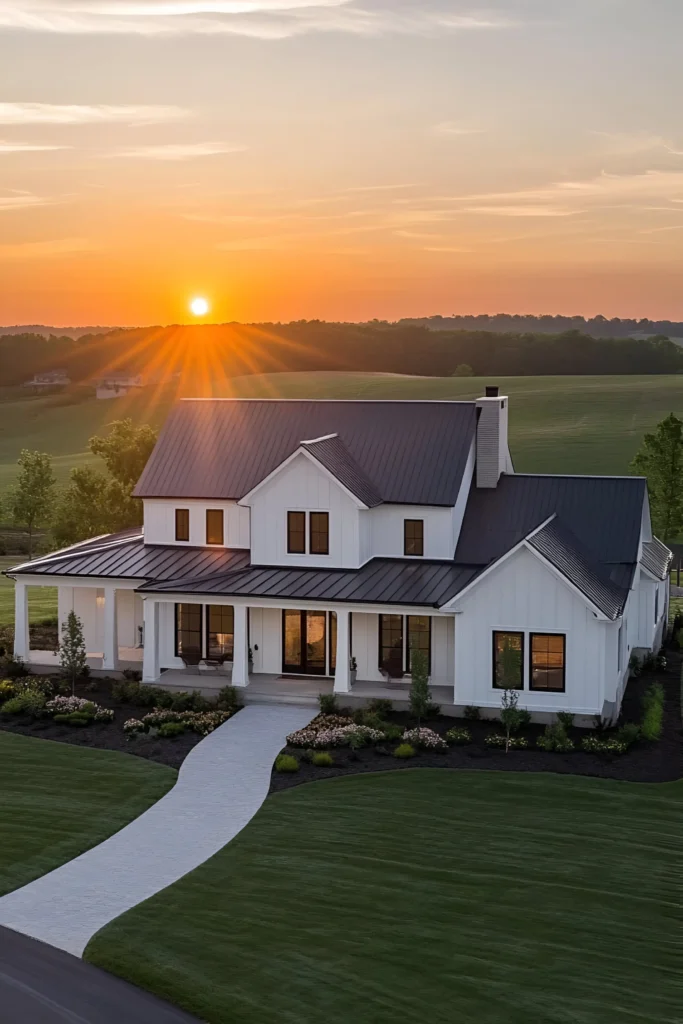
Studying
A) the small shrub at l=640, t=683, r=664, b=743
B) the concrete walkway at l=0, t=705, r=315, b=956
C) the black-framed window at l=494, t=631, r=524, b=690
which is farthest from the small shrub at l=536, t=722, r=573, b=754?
the concrete walkway at l=0, t=705, r=315, b=956

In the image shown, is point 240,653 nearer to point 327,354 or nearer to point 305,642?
point 305,642

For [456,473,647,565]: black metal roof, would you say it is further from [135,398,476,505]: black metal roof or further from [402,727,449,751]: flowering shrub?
[402,727,449,751]: flowering shrub

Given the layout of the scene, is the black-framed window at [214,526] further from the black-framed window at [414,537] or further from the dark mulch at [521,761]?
the dark mulch at [521,761]

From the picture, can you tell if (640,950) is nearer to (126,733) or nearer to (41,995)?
(41,995)

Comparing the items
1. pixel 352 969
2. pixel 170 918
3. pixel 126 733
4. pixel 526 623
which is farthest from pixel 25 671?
pixel 352 969

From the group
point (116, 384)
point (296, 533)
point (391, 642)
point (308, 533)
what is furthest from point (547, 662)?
point (116, 384)
